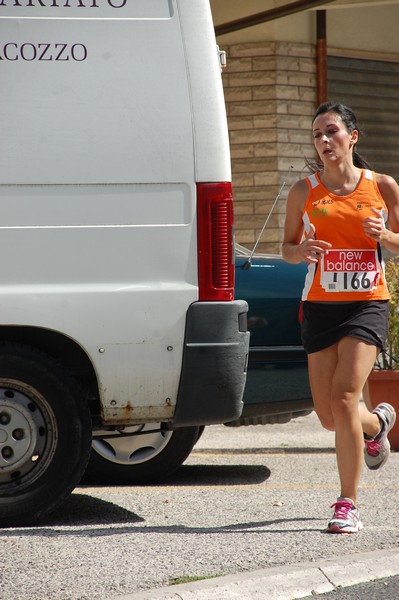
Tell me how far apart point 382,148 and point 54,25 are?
10.8m

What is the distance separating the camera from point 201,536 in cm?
592

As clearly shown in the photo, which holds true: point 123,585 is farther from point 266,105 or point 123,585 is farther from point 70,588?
point 266,105

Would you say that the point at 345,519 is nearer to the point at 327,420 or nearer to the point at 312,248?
the point at 327,420

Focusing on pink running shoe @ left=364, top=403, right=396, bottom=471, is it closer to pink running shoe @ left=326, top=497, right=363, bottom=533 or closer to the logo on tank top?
pink running shoe @ left=326, top=497, right=363, bottom=533

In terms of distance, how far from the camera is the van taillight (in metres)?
6.08

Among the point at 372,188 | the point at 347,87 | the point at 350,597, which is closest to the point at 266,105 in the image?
the point at 347,87

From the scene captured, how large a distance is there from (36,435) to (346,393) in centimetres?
142

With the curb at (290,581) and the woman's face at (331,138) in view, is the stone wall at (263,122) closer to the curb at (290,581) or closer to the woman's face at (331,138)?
the woman's face at (331,138)

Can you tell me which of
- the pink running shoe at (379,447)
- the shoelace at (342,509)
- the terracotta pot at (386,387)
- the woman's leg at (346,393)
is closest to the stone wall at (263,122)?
the terracotta pot at (386,387)

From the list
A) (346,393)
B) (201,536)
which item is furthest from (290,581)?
(346,393)

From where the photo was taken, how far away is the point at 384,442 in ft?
21.1

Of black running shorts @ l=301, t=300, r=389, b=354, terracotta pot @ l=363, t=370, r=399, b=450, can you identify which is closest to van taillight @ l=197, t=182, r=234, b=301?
black running shorts @ l=301, t=300, r=389, b=354

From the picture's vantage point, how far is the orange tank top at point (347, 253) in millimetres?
6090

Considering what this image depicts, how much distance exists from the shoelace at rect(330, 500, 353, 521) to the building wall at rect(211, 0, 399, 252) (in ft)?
30.8
